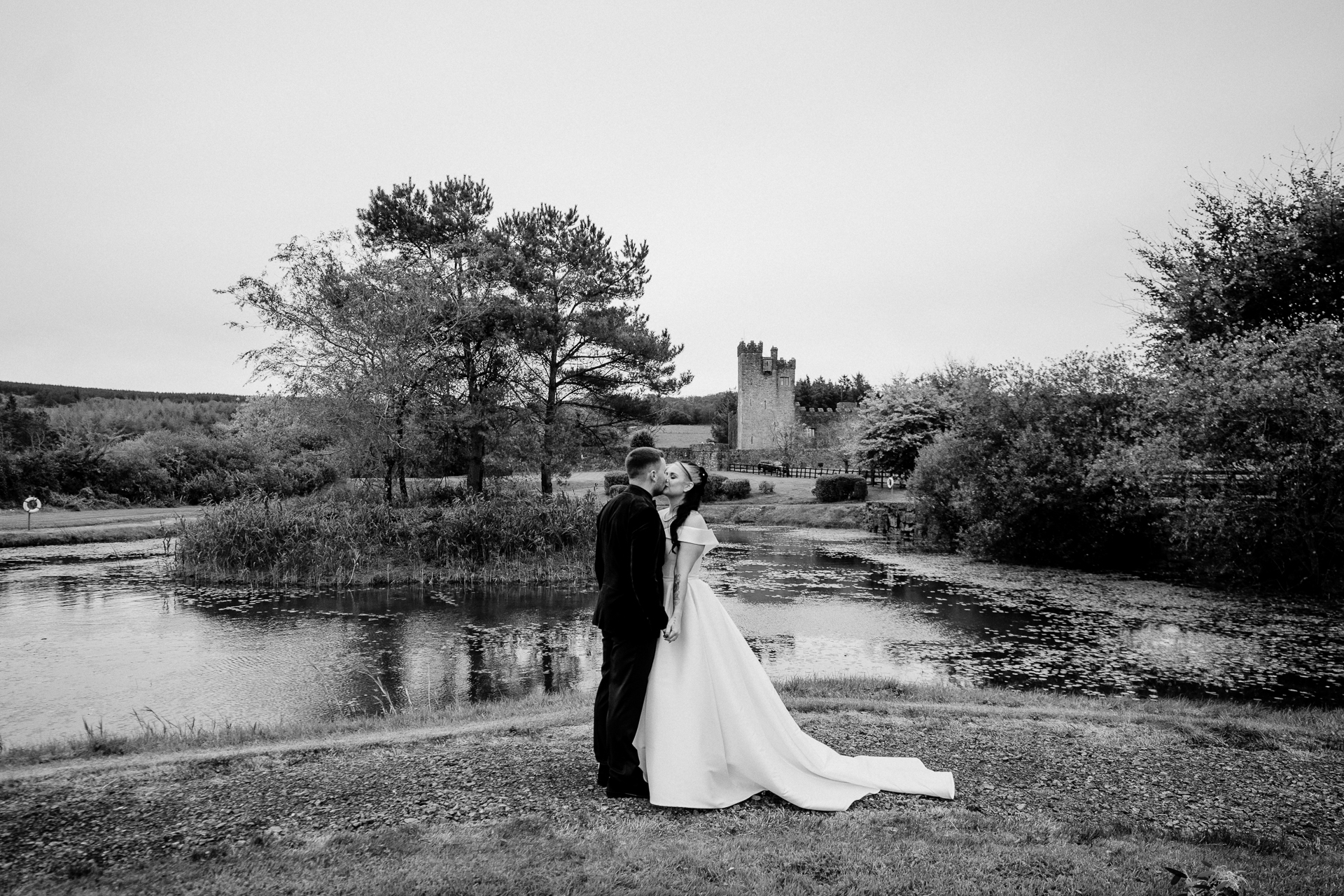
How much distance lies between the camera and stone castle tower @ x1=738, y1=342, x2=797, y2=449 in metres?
67.3

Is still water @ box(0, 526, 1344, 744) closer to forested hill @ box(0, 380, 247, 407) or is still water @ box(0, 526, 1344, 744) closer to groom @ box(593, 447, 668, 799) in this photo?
groom @ box(593, 447, 668, 799)

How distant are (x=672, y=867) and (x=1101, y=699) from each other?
6.52 metres

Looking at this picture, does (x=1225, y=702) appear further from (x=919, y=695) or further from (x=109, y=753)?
(x=109, y=753)

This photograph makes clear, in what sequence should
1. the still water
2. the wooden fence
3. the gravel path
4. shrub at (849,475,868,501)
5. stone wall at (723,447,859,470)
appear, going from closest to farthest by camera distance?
the gravel path, the still water, shrub at (849,475,868,501), the wooden fence, stone wall at (723,447,859,470)

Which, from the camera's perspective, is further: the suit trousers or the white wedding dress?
the suit trousers

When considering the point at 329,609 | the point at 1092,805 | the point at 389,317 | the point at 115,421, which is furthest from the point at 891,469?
the point at 115,421

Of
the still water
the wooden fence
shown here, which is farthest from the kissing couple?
the wooden fence

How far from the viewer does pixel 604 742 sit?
16.7ft

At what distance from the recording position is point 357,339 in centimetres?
2281

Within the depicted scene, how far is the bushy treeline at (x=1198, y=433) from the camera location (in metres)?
14.5

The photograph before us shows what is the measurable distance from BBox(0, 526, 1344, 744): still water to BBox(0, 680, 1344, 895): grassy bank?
2927 millimetres

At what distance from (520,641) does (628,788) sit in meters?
7.59

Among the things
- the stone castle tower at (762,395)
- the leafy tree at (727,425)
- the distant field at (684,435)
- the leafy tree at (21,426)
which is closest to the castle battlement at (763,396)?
the stone castle tower at (762,395)

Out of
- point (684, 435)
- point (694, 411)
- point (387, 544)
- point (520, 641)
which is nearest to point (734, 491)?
point (387, 544)
